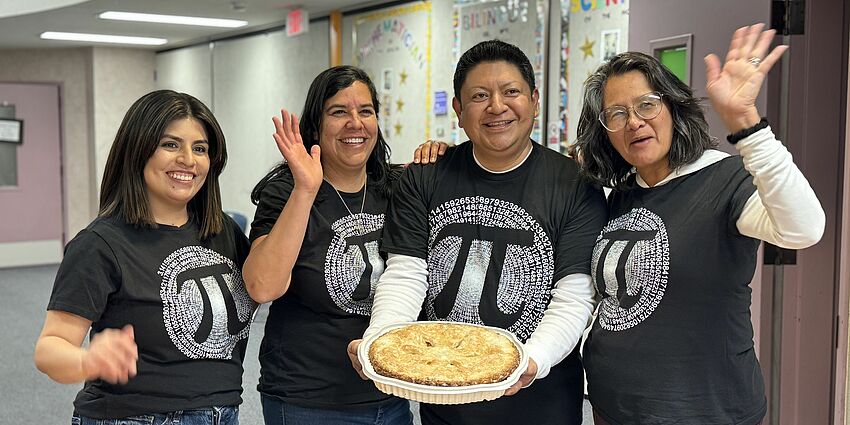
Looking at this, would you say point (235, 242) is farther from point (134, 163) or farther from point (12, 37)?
point (12, 37)

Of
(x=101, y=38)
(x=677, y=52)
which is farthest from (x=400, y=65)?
(x=101, y=38)

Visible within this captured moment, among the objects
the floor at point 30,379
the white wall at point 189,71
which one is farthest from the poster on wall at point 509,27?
the white wall at point 189,71

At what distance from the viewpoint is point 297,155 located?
6.09 ft

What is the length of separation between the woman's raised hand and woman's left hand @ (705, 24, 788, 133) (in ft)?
2.92

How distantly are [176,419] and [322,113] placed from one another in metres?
0.81

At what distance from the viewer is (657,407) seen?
1.66 metres

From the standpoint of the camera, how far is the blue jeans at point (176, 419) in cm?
173

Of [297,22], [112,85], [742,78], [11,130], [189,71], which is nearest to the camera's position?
[742,78]

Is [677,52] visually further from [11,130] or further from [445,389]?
[11,130]

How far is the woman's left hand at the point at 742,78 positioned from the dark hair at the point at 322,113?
2.82 feet

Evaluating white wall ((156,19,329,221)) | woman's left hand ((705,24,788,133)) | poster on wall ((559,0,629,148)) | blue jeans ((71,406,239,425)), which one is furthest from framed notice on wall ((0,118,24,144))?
woman's left hand ((705,24,788,133))

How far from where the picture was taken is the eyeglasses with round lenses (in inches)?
66.9

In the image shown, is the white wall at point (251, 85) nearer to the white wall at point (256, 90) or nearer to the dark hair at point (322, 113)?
the white wall at point (256, 90)

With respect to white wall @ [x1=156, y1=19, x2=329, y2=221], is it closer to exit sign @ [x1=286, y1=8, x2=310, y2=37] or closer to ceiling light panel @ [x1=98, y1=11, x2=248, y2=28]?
exit sign @ [x1=286, y1=8, x2=310, y2=37]
